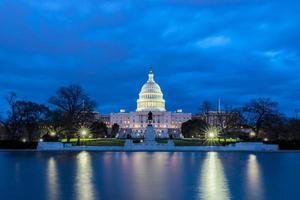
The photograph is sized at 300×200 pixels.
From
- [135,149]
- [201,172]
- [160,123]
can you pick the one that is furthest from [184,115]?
[201,172]

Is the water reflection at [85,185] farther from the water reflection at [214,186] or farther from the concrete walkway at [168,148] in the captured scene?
the concrete walkway at [168,148]

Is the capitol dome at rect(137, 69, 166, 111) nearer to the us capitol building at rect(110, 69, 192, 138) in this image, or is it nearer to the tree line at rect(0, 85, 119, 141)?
the us capitol building at rect(110, 69, 192, 138)

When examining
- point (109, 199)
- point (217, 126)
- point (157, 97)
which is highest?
point (157, 97)

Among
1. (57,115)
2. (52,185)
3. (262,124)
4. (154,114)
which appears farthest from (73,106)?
(154,114)

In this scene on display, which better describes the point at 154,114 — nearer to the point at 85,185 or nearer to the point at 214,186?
the point at 85,185

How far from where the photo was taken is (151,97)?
171 m

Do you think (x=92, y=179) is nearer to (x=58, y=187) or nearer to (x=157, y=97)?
(x=58, y=187)

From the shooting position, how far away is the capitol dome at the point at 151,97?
561ft

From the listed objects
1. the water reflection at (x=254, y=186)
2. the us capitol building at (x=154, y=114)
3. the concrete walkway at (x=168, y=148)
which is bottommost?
the water reflection at (x=254, y=186)

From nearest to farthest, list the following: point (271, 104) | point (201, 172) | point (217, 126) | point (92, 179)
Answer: point (92, 179)
point (201, 172)
point (271, 104)
point (217, 126)

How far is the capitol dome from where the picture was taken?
171 meters

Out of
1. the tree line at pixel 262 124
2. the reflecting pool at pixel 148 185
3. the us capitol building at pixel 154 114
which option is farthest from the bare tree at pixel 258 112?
the us capitol building at pixel 154 114

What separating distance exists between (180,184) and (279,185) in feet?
13.5

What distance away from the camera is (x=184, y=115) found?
6964 inches
